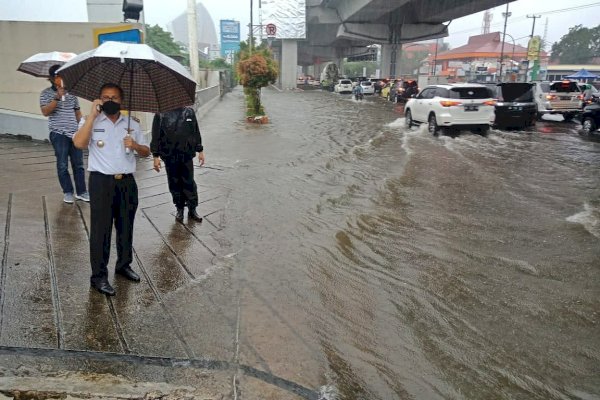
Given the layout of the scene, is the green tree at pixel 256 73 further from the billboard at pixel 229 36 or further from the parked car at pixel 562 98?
the billboard at pixel 229 36

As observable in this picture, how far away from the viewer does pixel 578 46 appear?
89000 millimetres

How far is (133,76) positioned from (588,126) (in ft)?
51.3

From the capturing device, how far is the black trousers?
388 cm

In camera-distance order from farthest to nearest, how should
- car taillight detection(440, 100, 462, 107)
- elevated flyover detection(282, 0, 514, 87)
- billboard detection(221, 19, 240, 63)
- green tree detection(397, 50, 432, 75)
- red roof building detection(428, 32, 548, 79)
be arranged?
1. green tree detection(397, 50, 432, 75)
2. red roof building detection(428, 32, 548, 79)
3. billboard detection(221, 19, 240, 63)
4. elevated flyover detection(282, 0, 514, 87)
5. car taillight detection(440, 100, 462, 107)

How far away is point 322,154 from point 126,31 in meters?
5.28

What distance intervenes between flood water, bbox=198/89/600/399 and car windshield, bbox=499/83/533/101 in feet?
21.1

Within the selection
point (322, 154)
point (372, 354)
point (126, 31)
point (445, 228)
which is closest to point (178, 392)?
point (372, 354)

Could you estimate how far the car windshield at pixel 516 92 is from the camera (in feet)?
53.9

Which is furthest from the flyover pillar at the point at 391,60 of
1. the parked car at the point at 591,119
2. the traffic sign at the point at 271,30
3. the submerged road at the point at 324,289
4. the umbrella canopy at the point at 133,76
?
the umbrella canopy at the point at 133,76

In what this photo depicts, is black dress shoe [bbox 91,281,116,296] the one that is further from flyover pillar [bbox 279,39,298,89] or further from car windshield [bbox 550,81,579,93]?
flyover pillar [bbox 279,39,298,89]

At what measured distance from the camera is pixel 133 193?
411 cm

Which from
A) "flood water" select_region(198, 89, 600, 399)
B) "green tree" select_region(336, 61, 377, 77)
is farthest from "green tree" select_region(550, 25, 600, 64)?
"flood water" select_region(198, 89, 600, 399)

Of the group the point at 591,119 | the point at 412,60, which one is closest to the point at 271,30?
the point at 591,119

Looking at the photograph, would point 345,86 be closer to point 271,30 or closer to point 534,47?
point 271,30
